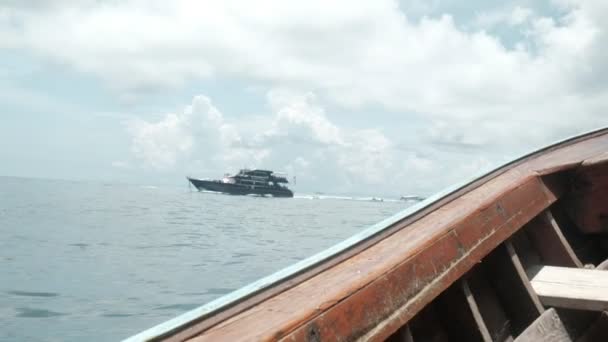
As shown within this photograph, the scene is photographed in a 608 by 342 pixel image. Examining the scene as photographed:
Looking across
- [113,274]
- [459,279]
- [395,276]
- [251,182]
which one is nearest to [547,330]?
[459,279]

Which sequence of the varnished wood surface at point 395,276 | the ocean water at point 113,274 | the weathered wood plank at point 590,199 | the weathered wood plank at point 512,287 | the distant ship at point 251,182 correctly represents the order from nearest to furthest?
the varnished wood surface at point 395,276 < the weathered wood plank at point 512,287 < the weathered wood plank at point 590,199 < the ocean water at point 113,274 < the distant ship at point 251,182

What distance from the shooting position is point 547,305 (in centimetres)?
231

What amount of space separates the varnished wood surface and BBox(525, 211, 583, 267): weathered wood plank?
0.21m

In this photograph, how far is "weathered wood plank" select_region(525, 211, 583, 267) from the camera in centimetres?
292

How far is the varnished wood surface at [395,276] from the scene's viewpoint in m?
1.30

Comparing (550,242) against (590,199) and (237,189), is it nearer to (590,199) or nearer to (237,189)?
(590,199)

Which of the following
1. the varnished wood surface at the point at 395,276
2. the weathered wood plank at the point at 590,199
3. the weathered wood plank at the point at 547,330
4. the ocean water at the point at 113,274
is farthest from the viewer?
the ocean water at the point at 113,274

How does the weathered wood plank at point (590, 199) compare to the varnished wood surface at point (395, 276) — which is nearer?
the varnished wood surface at point (395, 276)

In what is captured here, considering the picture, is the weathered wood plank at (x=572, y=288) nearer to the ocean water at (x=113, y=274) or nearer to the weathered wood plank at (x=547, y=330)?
the weathered wood plank at (x=547, y=330)

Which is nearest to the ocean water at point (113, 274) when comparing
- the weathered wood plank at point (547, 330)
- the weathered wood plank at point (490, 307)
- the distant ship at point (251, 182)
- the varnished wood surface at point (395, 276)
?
the weathered wood plank at point (490, 307)

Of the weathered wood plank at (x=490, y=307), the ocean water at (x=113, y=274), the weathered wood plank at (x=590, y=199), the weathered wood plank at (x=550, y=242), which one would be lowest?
the ocean water at (x=113, y=274)

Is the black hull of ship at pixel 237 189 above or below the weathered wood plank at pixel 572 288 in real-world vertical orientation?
below

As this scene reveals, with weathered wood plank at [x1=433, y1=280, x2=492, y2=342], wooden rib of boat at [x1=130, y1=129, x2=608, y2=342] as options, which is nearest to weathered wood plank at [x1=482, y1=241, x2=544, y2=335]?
wooden rib of boat at [x1=130, y1=129, x2=608, y2=342]

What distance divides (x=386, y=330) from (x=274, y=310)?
40 centimetres
